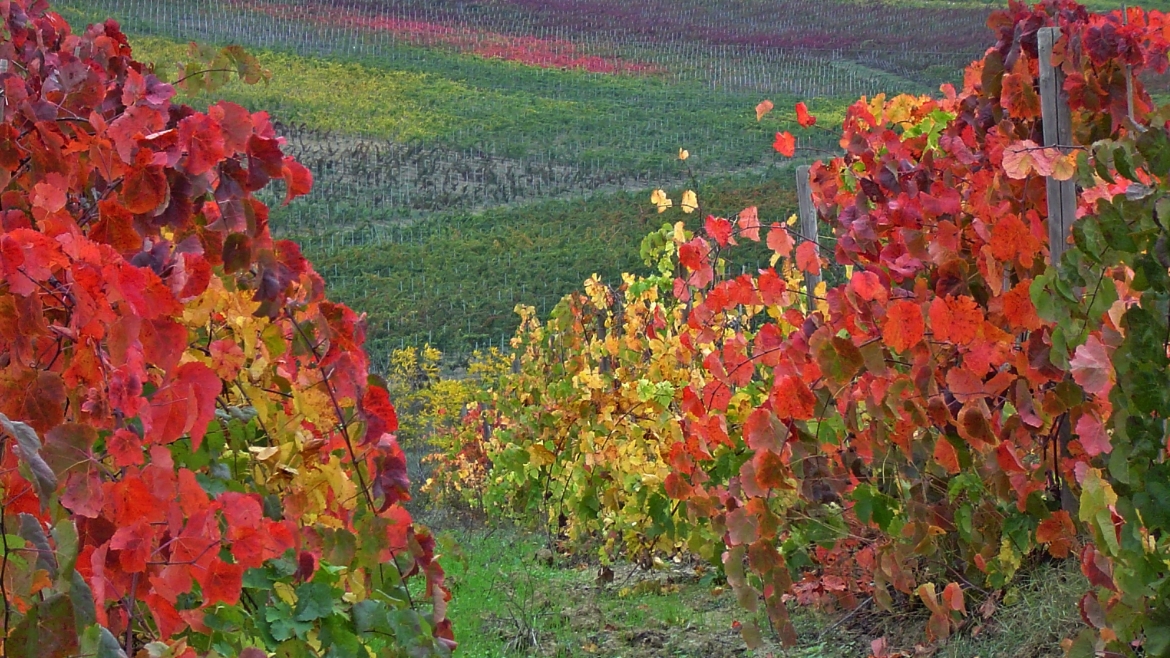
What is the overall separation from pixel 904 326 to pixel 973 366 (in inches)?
5.5

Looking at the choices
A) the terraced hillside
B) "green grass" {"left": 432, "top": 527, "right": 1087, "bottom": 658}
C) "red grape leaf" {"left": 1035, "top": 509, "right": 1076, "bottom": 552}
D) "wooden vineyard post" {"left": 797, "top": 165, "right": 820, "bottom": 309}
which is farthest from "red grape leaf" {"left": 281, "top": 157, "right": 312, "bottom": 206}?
the terraced hillside

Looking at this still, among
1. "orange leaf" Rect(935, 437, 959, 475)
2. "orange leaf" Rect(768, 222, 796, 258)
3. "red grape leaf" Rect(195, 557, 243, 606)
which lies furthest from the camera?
"orange leaf" Rect(768, 222, 796, 258)

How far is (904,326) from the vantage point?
1495 mm

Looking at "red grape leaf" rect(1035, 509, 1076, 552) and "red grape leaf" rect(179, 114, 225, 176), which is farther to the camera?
"red grape leaf" rect(1035, 509, 1076, 552)

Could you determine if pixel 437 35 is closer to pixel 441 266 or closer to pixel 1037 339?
pixel 441 266

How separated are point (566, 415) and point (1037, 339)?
207 cm

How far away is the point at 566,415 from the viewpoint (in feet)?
11.4

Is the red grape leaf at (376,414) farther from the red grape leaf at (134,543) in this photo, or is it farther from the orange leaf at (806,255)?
the orange leaf at (806,255)

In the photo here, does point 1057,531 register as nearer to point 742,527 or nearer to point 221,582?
point 742,527

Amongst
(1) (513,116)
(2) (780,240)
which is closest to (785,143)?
(2) (780,240)

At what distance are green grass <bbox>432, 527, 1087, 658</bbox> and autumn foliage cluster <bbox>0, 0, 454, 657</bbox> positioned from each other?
370mm

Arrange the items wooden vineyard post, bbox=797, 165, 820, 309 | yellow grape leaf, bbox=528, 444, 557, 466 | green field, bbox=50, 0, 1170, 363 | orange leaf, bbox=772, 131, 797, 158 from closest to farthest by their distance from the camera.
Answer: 1. orange leaf, bbox=772, 131, 797, 158
2. yellow grape leaf, bbox=528, 444, 557, 466
3. wooden vineyard post, bbox=797, 165, 820, 309
4. green field, bbox=50, 0, 1170, 363

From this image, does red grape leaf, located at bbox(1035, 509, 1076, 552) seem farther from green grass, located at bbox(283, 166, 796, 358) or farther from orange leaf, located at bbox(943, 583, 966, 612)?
green grass, located at bbox(283, 166, 796, 358)

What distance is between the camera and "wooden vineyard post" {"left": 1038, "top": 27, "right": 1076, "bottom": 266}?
172 centimetres
